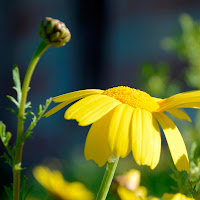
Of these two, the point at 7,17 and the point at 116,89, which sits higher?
the point at 7,17

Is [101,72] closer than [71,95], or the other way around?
[71,95]

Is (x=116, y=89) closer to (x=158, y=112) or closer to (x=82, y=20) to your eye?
(x=158, y=112)

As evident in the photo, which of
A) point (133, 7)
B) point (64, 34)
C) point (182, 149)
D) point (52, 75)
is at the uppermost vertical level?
point (133, 7)

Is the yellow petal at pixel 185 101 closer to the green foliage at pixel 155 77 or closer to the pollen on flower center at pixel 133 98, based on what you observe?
the pollen on flower center at pixel 133 98

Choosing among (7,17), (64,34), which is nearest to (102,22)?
(7,17)

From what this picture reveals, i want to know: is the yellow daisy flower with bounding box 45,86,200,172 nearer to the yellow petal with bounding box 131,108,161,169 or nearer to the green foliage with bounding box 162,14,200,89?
the yellow petal with bounding box 131,108,161,169

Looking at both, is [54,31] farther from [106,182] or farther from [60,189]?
[60,189]

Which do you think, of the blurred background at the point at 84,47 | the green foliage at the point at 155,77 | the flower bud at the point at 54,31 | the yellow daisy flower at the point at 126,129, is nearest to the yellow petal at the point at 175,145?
the yellow daisy flower at the point at 126,129
